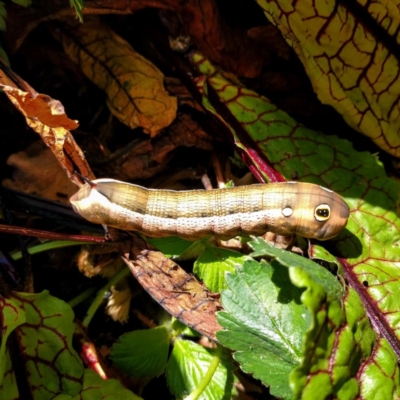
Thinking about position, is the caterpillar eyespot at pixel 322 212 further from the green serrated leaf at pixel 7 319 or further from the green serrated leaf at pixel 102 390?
the green serrated leaf at pixel 7 319

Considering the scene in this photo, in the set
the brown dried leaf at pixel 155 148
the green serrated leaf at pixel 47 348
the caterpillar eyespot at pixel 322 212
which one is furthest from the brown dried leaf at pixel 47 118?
the caterpillar eyespot at pixel 322 212

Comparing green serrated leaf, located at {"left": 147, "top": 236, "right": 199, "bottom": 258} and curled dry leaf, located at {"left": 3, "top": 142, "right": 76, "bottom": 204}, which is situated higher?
green serrated leaf, located at {"left": 147, "top": 236, "right": 199, "bottom": 258}

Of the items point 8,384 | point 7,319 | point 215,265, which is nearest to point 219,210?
point 215,265

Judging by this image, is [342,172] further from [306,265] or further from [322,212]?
[306,265]

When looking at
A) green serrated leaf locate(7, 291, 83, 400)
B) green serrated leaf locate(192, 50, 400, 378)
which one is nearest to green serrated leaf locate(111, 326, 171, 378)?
green serrated leaf locate(7, 291, 83, 400)

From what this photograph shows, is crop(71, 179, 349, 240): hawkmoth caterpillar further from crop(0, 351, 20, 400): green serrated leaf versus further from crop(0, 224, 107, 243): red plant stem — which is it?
crop(0, 351, 20, 400): green serrated leaf

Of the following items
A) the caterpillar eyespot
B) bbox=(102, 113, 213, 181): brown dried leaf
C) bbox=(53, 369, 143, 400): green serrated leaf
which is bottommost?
bbox=(53, 369, 143, 400): green serrated leaf

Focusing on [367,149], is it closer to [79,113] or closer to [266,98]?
[266,98]
